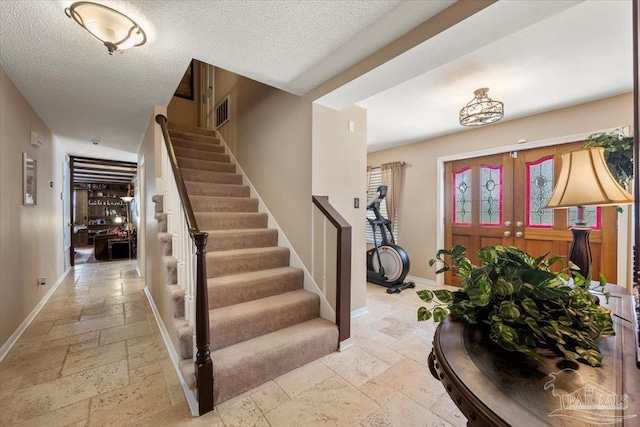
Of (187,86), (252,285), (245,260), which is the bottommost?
(252,285)

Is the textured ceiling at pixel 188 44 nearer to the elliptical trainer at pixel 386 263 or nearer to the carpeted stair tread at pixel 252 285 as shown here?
the carpeted stair tread at pixel 252 285

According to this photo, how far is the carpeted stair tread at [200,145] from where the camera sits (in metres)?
A: 4.01

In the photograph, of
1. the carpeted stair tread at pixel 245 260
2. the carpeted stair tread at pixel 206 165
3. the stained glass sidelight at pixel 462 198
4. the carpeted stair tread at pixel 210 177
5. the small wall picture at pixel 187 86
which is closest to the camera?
the carpeted stair tread at pixel 245 260

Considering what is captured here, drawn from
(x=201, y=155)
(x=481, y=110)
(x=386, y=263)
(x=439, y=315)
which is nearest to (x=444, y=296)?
(x=439, y=315)

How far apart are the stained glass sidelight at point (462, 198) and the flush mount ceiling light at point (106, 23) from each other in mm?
4229

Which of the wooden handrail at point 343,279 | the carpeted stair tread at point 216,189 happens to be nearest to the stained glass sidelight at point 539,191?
the wooden handrail at point 343,279

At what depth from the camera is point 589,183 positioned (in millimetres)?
1469

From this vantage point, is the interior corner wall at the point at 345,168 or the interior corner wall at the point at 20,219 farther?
the interior corner wall at the point at 345,168

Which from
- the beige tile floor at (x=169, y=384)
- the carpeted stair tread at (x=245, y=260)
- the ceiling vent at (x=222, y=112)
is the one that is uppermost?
the ceiling vent at (x=222, y=112)

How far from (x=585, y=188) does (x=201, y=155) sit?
4236mm

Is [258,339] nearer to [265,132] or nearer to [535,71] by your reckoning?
[265,132]

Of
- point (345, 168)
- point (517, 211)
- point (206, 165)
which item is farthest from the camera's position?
point (206, 165)

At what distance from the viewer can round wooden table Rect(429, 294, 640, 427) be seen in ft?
1.69

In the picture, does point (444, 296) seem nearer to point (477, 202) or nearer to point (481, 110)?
point (481, 110)
